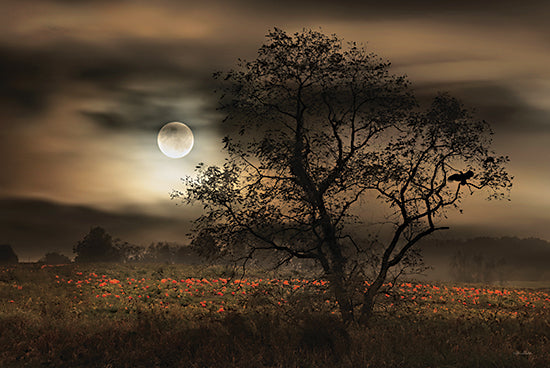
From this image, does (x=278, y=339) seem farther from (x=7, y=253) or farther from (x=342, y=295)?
Result: (x=7, y=253)

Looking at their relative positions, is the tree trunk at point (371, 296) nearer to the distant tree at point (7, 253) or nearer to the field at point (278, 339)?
the field at point (278, 339)

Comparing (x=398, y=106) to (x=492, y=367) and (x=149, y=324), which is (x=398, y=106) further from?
(x=149, y=324)

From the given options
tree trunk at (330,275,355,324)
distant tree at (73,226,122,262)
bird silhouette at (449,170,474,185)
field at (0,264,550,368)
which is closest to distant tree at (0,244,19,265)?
distant tree at (73,226,122,262)

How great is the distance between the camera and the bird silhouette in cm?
1599

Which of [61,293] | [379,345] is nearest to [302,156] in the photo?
[379,345]

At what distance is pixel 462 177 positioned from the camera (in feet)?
52.6

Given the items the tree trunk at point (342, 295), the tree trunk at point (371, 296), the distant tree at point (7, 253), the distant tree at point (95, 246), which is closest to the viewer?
the tree trunk at point (342, 295)

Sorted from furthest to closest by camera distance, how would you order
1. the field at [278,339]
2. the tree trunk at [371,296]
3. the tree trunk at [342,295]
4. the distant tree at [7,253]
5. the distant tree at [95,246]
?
the distant tree at [7,253] → the distant tree at [95,246] → the tree trunk at [371,296] → the tree trunk at [342,295] → the field at [278,339]

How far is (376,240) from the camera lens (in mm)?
16297

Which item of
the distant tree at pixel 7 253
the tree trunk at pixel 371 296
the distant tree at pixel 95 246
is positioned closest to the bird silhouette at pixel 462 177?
the tree trunk at pixel 371 296

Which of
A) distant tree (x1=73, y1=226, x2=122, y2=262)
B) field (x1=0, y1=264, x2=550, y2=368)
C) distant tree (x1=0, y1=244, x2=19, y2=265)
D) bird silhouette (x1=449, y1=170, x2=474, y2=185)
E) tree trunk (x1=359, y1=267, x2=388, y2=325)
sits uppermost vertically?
distant tree (x1=0, y1=244, x2=19, y2=265)

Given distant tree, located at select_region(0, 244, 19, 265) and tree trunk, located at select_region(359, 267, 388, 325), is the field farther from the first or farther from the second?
distant tree, located at select_region(0, 244, 19, 265)

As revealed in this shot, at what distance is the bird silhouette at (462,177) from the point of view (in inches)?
630

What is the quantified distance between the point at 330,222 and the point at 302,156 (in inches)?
83.3
